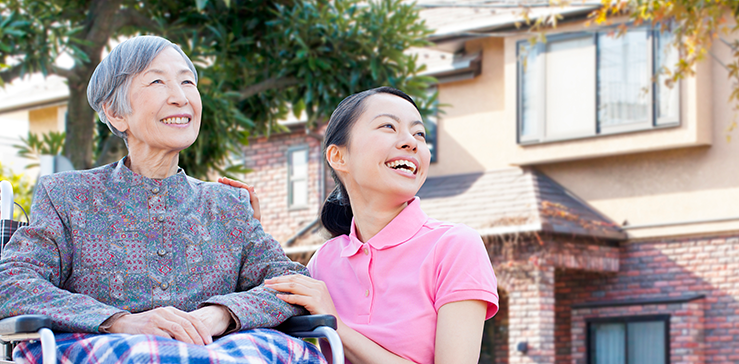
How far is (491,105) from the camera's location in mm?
13211

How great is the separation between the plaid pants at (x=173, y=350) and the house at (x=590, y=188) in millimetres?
8989

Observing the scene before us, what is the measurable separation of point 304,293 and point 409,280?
29cm

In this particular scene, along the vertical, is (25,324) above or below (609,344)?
above

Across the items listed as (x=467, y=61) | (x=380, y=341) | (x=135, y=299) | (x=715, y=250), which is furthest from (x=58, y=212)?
(x=467, y=61)

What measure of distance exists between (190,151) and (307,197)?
Result: 7.70 metres

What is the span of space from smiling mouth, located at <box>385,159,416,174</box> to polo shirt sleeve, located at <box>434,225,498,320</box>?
0.21 m

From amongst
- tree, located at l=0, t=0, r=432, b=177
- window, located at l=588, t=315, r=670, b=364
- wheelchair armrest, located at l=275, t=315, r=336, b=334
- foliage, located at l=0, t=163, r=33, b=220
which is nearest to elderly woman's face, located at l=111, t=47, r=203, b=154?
wheelchair armrest, located at l=275, t=315, r=336, b=334

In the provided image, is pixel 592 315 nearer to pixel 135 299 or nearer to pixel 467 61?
pixel 467 61

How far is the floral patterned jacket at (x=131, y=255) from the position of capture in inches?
79.6

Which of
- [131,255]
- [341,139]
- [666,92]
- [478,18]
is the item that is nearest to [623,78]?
[666,92]

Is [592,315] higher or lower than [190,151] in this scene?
lower

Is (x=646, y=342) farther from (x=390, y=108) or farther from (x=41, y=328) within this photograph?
(x=41, y=328)

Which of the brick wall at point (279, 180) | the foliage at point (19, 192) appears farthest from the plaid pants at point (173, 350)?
the brick wall at point (279, 180)

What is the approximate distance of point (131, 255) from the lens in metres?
2.19
